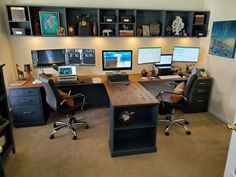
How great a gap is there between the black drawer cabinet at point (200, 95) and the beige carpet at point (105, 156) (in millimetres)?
564

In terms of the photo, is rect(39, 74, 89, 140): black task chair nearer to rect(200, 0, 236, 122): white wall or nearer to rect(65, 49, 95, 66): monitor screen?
rect(65, 49, 95, 66): monitor screen

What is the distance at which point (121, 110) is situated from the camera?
2592mm

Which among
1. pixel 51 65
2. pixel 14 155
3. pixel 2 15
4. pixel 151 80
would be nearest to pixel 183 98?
pixel 151 80

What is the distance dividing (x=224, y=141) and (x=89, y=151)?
2.04 meters

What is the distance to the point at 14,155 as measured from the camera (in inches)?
102

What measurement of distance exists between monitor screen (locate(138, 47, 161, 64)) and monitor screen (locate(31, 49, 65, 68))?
145 centimetres

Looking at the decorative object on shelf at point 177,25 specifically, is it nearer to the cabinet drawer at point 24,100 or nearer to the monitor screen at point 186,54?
the monitor screen at point 186,54

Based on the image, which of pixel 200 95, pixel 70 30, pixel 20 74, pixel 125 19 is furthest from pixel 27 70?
pixel 200 95

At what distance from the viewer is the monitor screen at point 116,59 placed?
135 inches

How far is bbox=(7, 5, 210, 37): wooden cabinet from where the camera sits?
342cm

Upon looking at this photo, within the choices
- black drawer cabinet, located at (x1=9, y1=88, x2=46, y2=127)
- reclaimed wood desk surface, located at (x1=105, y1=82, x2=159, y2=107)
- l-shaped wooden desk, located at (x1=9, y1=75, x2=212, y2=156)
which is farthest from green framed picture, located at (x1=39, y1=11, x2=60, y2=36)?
reclaimed wood desk surface, located at (x1=105, y1=82, x2=159, y2=107)

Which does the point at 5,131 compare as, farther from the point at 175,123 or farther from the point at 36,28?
the point at 175,123

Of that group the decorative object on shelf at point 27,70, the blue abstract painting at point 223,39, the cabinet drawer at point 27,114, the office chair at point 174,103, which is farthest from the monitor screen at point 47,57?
the blue abstract painting at point 223,39

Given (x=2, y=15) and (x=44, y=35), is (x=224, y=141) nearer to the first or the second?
(x=44, y=35)
